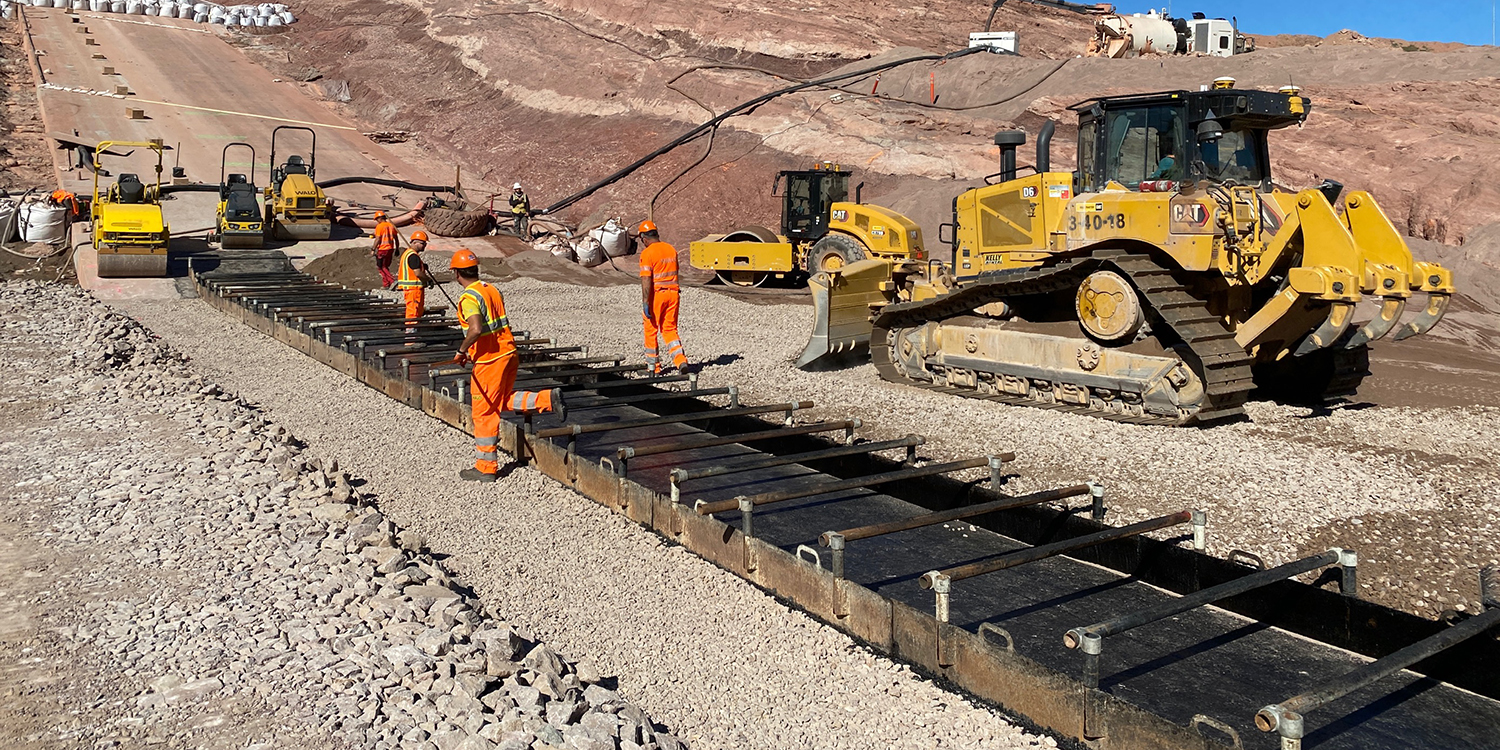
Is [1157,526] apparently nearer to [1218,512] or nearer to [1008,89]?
[1218,512]

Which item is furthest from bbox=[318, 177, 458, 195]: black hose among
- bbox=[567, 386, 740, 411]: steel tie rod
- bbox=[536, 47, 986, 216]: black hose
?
bbox=[567, 386, 740, 411]: steel tie rod

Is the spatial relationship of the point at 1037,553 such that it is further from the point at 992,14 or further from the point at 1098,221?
the point at 992,14

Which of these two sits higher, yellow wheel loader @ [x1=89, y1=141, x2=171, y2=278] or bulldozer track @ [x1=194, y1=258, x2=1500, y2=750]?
yellow wheel loader @ [x1=89, y1=141, x2=171, y2=278]

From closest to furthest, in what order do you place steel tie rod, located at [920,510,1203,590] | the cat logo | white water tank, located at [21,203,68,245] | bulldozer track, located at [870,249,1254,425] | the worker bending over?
steel tie rod, located at [920,510,1203,590]
bulldozer track, located at [870,249,1254,425]
the cat logo
white water tank, located at [21,203,68,245]
the worker bending over

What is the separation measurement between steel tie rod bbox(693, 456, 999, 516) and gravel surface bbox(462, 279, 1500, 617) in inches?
50.9

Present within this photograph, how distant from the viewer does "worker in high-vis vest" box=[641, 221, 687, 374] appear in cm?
1146

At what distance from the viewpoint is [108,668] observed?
14.0 feet

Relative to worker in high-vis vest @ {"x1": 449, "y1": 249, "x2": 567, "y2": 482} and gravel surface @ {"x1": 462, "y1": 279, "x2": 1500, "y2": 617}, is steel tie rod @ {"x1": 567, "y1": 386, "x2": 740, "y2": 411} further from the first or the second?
gravel surface @ {"x1": 462, "y1": 279, "x2": 1500, "y2": 617}

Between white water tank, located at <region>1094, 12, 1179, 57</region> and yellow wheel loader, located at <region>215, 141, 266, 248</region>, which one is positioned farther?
white water tank, located at <region>1094, 12, 1179, 57</region>

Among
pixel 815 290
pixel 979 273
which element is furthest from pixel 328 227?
pixel 979 273

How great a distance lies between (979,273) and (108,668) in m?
9.59

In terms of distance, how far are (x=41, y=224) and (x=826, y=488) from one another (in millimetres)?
21323

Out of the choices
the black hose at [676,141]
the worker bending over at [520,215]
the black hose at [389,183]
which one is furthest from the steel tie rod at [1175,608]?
the black hose at [389,183]

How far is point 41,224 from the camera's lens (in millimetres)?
21469
